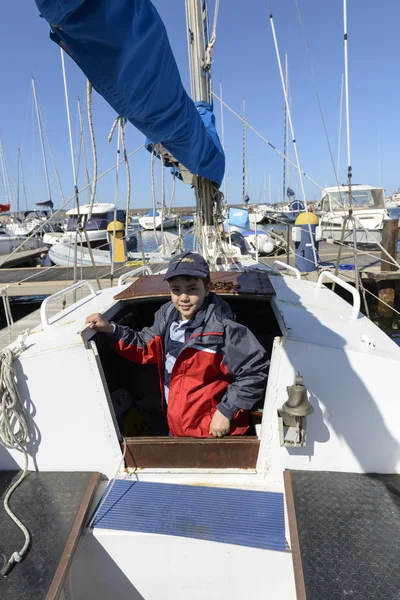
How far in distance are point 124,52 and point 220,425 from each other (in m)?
1.86

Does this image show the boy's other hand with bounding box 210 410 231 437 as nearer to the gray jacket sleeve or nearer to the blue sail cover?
the gray jacket sleeve

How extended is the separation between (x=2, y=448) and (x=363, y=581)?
2.05m

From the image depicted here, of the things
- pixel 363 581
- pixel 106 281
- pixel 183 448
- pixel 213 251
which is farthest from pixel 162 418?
pixel 106 281

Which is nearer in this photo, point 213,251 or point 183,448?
point 183,448

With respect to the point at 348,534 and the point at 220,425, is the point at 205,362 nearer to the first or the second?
the point at 220,425

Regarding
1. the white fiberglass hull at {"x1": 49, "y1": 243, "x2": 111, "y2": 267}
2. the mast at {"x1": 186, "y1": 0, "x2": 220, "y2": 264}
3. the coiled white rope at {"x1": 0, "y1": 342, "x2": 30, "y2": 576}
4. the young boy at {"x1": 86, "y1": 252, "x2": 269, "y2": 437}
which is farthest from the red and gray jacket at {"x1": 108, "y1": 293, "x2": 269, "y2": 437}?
the white fiberglass hull at {"x1": 49, "y1": 243, "x2": 111, "y2": 267}

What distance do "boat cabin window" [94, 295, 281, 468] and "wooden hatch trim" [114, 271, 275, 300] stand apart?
9 cm

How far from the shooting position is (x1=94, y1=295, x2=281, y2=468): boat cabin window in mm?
2234

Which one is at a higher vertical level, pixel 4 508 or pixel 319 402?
pixel 319 402

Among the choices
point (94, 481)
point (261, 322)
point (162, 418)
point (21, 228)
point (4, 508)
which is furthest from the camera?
point (21, 228)

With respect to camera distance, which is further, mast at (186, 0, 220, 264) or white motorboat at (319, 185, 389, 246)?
white motorboat at (319, 185, 389, 246)

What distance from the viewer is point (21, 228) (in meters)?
26.4

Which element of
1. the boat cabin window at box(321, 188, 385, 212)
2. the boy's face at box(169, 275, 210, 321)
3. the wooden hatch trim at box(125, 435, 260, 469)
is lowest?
the wooden hatch trim at box(125, 435, 260, 469)

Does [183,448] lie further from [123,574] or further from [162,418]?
[162,418]
